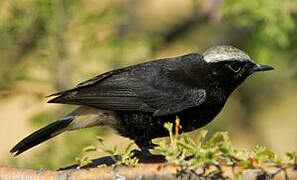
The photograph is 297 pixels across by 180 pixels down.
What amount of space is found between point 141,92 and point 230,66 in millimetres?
844

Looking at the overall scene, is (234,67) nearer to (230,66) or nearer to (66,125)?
(230,66)

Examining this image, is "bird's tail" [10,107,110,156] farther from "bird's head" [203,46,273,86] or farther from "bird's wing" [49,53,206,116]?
"bird's head" [203,46,273,86]

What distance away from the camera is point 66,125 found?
5.12 m

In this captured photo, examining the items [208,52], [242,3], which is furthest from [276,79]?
[208,52]

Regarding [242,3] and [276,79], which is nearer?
[242,3]

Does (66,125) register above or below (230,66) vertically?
below

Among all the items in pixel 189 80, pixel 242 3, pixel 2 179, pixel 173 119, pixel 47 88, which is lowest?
pixel 2 179

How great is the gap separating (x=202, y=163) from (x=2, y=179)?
130cm

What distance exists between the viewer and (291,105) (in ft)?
36.5

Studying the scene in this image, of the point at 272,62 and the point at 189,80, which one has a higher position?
the point at 272,62

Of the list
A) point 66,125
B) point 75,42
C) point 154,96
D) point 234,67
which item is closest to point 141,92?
point 154,96

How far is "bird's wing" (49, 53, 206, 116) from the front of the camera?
16.0 feet

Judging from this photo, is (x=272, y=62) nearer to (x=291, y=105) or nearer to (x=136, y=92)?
(x=291, y=105)

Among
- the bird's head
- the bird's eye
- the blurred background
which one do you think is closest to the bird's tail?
the bird's head
